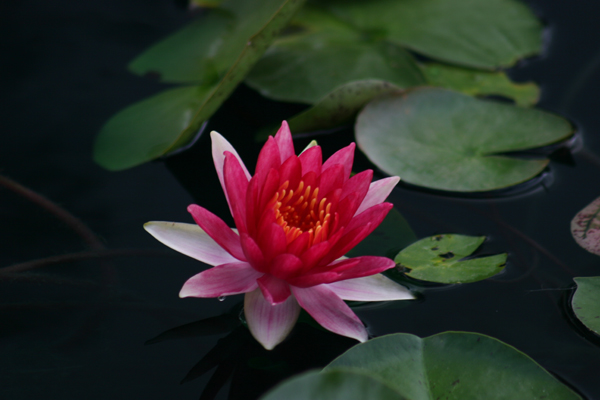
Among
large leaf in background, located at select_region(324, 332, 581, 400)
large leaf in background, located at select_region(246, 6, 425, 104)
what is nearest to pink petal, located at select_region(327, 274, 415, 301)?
large leaf in background, located at select_region(324, 332, 581, 400)

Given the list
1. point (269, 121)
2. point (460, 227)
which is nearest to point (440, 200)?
point (460, 227)

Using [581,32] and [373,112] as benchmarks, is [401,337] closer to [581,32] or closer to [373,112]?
[373,112]

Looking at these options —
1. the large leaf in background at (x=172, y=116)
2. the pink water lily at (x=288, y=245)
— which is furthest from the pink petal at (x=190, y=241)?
the large leaf in background at (x=172, y=116)

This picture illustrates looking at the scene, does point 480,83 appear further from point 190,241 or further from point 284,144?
point 190,241

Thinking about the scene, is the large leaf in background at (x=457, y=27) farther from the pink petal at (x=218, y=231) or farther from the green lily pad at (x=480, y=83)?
the pink petal at (x=218, y=231)

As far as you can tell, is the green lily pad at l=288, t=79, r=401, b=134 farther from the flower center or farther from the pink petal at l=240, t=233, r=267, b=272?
the pink petal at l=240, t=233, r=267, b=272

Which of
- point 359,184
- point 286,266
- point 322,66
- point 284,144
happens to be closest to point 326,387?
point 286,266
